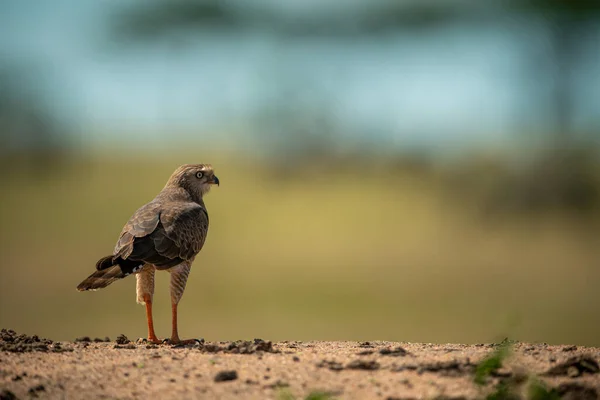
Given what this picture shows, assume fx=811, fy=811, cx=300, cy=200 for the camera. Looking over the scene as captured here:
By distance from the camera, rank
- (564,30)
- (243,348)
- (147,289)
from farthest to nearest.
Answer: (564,30) < (147,289) < (243,348)

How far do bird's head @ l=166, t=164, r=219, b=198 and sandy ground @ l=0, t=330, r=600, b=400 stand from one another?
8.72ft

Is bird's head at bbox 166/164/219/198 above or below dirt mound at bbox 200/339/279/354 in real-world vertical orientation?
above

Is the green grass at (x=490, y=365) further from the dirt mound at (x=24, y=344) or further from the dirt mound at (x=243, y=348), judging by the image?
the dirt mound at (x=24, y=344)

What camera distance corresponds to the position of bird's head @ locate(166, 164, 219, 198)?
9422 millimetres

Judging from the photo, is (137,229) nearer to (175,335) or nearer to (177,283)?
(177,283)

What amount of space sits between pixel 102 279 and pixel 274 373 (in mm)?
2402

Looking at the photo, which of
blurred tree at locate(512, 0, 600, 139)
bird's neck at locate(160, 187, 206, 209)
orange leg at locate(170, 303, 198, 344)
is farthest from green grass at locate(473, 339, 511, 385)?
blurred tree at locate(512, 0, 600, 139)

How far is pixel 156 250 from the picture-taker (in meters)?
7.92

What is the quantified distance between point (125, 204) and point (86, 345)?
35842 mm

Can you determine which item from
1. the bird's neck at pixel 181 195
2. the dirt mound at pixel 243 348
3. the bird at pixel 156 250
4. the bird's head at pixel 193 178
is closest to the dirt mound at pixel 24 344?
the bird at pixel 156 250

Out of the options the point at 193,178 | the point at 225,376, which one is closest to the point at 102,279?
the point at 193,178

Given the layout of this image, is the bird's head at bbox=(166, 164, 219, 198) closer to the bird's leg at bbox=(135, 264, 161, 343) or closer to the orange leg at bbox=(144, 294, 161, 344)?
the bird's leg at bbox=(135, 264, 161, 343)

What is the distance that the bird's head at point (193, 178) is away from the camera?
9.42 metres

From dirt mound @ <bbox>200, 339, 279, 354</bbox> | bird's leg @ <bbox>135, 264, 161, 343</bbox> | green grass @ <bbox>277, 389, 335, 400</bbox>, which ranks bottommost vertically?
green grass @ <bbox>277, 389, 335, 400</bbox>
